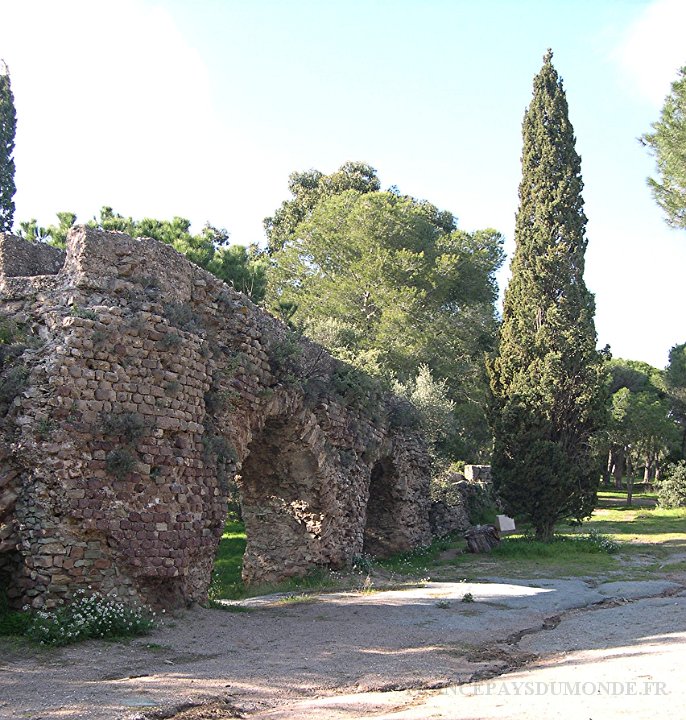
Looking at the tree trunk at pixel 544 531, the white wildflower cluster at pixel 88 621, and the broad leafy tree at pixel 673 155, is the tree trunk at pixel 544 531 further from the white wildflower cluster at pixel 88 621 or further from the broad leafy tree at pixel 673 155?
the white wildflower cluster at pixel 88 621

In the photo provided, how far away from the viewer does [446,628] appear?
30.4 ft

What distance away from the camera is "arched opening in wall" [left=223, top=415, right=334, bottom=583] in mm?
14359

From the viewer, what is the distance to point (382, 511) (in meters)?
19.4

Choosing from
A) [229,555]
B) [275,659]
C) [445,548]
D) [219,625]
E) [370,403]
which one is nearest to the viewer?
[275,659]

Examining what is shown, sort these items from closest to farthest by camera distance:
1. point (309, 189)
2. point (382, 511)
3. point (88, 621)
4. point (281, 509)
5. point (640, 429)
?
1. point (88, 621)
2. point (281, 509)
3. point (382, 511)
4. point (640, 429)
5. point (309, 189)

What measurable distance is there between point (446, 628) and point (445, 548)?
10233mm

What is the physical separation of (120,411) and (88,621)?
232 cm

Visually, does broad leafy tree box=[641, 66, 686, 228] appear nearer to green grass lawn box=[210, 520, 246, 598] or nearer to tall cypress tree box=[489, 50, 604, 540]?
tall cypress tree box=[489, 50, 604, 540]

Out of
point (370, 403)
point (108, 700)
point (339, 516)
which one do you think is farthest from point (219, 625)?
point (370, 403)

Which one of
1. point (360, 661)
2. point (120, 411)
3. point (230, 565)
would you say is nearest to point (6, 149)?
point (230, 565)

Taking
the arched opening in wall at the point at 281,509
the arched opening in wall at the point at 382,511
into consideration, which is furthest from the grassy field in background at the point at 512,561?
the arched opening in wall at the point at 382,511

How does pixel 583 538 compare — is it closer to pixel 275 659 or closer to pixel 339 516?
pixel 339 516

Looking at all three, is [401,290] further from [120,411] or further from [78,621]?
[78,621]

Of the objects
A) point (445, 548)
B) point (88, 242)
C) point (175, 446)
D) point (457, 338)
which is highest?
point (457, 338)
